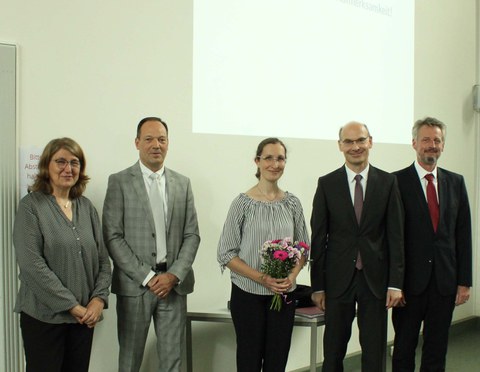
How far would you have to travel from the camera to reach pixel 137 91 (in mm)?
3533

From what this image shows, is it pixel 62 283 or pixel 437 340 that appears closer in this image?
pixel 62 283

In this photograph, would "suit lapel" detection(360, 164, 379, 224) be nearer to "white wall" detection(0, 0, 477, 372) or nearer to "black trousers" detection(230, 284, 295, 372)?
"black trousers" detection(230, 284, 295, 372)

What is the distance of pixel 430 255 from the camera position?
3.35 meters

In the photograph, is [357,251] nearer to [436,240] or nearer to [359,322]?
[359,322]

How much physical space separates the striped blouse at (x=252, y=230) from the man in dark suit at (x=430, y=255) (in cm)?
75

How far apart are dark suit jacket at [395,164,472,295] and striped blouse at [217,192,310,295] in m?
0.72

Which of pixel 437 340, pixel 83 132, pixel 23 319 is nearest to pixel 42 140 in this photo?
pixel 83 132

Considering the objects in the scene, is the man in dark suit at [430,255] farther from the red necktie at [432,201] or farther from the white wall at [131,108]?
the white wall at [131,108]

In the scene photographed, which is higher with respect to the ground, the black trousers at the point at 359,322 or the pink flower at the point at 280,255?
the pink flower at the point at 280,255

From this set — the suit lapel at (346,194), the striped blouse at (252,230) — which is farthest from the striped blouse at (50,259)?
the suit lapel at (346,194)

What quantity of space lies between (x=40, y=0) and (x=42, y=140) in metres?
0.72

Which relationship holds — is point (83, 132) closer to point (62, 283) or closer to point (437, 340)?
point (62, 283)

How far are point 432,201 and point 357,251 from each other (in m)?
0.67

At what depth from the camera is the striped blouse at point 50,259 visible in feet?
8.61
